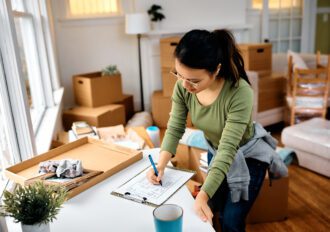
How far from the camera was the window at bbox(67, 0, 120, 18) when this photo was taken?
408 centimetres

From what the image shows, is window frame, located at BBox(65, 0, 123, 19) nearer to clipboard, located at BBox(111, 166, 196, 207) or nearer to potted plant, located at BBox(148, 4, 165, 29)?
potted plant, located at BBox(148, 4, 165, 29)

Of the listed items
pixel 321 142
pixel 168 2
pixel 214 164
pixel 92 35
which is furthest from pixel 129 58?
pixel 214 164

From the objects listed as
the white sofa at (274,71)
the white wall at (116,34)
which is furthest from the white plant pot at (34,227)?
the white wall at (116,34)

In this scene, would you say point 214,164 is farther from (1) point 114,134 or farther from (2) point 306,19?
(2) point 306,19

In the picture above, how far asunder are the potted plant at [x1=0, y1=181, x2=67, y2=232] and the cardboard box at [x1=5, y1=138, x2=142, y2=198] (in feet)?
0.94

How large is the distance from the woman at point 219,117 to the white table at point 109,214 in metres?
0.05

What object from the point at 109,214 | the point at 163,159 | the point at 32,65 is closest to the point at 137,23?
the point at 32,65

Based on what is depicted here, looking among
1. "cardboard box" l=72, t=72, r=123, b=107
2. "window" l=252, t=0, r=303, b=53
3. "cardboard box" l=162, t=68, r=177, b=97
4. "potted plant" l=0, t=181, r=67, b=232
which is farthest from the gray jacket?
"window" l=252, t=0, r=303, b=53

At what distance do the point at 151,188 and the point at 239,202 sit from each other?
399mm

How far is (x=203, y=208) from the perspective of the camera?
42.1 inches

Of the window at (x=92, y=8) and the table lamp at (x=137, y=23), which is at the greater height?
the window at (x=92, y=8)

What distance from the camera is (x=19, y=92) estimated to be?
1685mm

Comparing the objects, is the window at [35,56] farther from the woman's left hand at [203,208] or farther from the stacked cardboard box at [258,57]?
the stacked cardboard box at [258,57]

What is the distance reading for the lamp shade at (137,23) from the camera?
12.6ft
